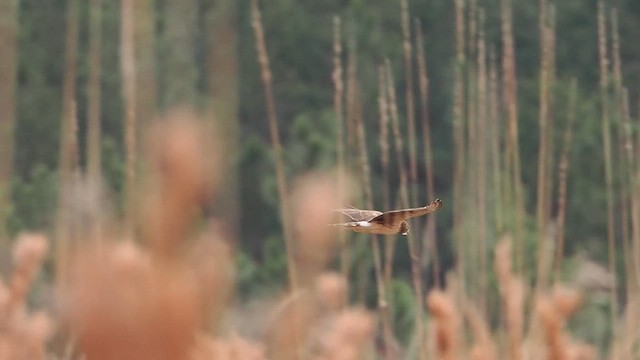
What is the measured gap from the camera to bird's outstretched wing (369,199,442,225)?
0.20 metres

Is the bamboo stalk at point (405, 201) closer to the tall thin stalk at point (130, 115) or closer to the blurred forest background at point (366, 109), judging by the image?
the tall thin stalk at point (130, 115)

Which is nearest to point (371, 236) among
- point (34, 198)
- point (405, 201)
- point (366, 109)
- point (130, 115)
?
point (405, 201)

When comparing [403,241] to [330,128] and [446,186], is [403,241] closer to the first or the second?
[330,128]

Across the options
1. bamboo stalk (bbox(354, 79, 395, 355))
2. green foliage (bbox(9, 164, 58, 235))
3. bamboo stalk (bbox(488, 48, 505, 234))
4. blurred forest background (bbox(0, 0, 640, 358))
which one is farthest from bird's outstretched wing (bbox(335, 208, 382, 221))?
green foliage (bbox(9, 164, 58, 235))

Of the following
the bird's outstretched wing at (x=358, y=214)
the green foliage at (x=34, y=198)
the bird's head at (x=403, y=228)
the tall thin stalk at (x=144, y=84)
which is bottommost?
the bird's head at (x=403, y=228)

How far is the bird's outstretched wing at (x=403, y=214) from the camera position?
0.67 ft

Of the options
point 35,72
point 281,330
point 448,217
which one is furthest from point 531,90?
point 281,330

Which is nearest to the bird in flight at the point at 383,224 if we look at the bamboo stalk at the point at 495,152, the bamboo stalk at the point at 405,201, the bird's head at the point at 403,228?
the bird's head at the point at 403,228

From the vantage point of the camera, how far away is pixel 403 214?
0.22m

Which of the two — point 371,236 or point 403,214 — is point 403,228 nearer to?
point 403,214

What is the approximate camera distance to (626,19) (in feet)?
19.7

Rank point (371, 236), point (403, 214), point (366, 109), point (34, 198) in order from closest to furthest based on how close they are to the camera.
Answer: point (403, 214) < point (371, 236) < point (34, 198) < point (366, 109)

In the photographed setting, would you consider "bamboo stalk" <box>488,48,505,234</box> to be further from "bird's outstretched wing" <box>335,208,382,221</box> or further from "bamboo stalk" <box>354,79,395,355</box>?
"bird's outstretched wing" <box>335,208,382,221</box>

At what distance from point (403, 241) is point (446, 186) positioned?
1.01 m
